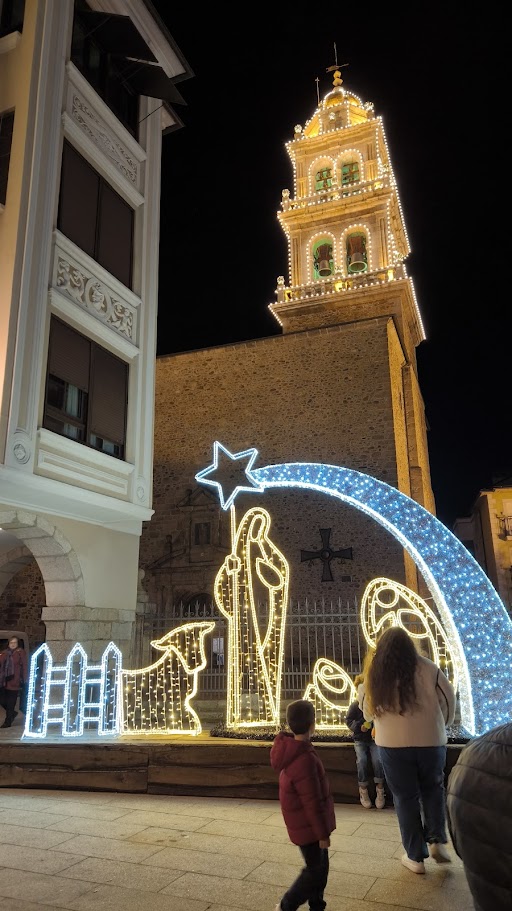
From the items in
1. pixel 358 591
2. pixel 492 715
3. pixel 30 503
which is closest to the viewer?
pixel 492 715

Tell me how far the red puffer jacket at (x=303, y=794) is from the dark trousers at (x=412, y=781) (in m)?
0.77

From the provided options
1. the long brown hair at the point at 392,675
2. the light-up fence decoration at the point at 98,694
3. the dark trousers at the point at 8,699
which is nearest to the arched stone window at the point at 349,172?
the light-up fence decoration at the point at 98,694

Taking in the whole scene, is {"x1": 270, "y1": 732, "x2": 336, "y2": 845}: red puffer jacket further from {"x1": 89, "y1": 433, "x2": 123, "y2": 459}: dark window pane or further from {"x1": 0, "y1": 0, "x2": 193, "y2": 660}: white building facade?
{"x1": 89, "y1": 433, "x2": 123, "y2": 459}: dark window pane

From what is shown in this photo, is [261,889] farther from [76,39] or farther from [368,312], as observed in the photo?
[368,312]

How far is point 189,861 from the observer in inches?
173

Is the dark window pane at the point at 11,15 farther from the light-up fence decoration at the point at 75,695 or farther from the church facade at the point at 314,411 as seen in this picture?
the church facade at the point at 314,411

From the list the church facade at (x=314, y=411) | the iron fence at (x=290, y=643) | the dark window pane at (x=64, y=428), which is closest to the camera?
the dark window pane at (x=64, y=428)

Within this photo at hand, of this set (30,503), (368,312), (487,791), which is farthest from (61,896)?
(368,312)

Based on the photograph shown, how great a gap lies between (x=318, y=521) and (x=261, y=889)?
15.2m

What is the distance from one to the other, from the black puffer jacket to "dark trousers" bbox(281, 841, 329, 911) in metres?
1.66

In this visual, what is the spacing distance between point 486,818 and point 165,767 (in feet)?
17.5

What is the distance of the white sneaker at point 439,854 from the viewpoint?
14.0 feet

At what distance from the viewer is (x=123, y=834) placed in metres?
5.04

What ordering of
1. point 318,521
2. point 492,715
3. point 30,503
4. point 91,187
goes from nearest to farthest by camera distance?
1. point 492,715
2. point 30,503
3. point 91,187
4. point 318,521
